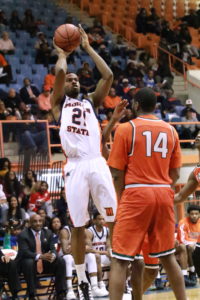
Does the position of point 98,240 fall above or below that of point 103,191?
below

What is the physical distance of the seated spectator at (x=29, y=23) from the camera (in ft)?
71.7

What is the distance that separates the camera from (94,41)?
22.3m

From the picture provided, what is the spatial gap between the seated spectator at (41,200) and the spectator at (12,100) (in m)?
3.60

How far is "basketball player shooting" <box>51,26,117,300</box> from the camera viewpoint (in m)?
7.41

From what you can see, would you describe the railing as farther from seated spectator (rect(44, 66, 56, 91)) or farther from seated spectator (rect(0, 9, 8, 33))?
seated spectator (rect(44, 66, 56, 91))

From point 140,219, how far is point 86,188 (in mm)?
1359

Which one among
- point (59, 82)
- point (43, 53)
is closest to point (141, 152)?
point (59, 82)

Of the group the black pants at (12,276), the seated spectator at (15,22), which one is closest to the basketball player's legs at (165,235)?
the black pants at (12,276)

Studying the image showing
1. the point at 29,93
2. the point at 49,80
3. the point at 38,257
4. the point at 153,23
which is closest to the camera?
the point at 38,257

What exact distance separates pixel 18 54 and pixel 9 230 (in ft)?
31.0

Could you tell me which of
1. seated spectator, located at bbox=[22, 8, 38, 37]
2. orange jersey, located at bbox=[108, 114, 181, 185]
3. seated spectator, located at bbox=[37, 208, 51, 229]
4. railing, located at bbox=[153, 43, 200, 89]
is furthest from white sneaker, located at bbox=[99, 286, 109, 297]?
railing, located at bbox=[153, 43, 200, 89]

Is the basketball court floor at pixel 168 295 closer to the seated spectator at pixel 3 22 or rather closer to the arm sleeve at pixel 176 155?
the arm sleeve at pixel 176 155

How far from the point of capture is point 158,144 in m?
6.35

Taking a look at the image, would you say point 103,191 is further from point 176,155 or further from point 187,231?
point 187,231
